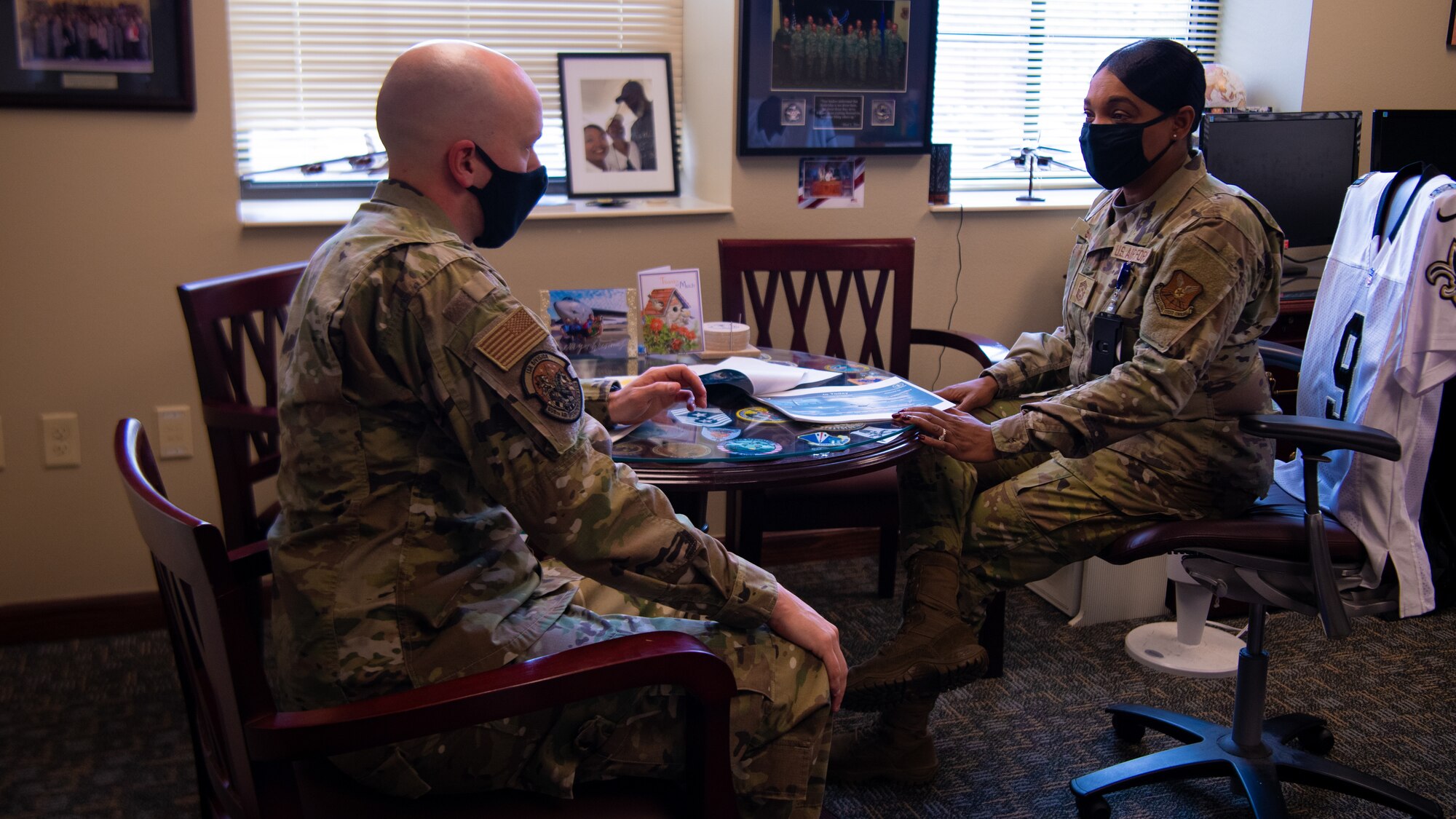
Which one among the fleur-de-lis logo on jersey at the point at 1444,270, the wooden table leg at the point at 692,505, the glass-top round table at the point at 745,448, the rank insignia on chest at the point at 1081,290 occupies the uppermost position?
the fleur-de-lis logo on jersey at the point at 1444,270

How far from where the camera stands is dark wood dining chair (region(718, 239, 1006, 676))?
8.16ft

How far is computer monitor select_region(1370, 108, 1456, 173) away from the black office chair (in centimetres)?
181

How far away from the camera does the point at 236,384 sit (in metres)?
2.31

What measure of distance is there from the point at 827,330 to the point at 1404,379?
5.24 ft

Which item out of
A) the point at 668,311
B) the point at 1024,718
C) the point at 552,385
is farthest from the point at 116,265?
the point at 1024,718

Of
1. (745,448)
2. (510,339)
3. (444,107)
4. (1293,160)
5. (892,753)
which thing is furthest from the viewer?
(1293,160)

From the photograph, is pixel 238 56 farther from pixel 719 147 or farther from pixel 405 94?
pixel 405 94

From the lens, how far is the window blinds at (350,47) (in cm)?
297

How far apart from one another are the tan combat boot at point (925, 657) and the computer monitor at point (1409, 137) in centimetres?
236

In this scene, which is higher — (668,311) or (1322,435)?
(668,311)

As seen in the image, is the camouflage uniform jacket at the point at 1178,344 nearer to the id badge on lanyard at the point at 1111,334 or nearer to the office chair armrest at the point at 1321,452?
the id badge on lanyard at the point at 1111,334

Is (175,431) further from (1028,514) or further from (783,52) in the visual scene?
(1028,514)

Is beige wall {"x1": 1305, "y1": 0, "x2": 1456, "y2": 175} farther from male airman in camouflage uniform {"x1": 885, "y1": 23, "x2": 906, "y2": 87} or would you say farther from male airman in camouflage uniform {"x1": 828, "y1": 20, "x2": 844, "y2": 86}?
male airman in camouflage uniform {"x1": 828, "y1": 20, "x2": 844, "y2": 86}

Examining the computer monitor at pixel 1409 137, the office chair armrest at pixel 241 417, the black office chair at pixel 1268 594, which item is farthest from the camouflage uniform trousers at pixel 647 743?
the computer monitor at pixel 1409 137
